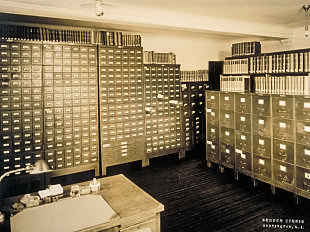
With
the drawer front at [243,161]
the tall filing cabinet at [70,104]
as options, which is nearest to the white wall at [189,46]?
the tall filing cabinet at [70,104]

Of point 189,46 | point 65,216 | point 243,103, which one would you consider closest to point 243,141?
point 243,103

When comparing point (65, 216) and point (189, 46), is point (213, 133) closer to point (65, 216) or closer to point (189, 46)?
point (189, 46)

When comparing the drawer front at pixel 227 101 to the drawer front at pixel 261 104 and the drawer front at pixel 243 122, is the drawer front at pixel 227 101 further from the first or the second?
the drawer front at pixel 261 104

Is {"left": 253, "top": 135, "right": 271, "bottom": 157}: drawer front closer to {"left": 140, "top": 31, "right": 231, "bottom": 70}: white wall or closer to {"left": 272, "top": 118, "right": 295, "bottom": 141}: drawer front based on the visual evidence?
{"left": 272, "top": 118, "right": 295, "bottom": 141}: drawer front

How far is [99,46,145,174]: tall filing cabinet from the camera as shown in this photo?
183 inches

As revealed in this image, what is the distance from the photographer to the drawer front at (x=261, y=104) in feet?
12.4

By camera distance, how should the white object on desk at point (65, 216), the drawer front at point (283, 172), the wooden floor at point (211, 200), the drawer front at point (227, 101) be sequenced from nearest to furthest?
the white object on desk at point (65, 216), the wooden floor at point (211, 200), the drawer front at point (283, 172), the drawer front at point (227, 101)

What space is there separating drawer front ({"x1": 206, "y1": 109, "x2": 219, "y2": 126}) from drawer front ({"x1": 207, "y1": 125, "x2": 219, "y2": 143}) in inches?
2.9

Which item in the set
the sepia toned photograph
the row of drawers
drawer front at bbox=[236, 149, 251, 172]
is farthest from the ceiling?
drawer front at bbox=[236, 149, 251, 172]

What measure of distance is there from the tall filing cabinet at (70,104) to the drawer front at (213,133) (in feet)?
6.21

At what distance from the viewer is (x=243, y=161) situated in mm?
4211

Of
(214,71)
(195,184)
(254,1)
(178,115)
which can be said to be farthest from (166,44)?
(195,184)

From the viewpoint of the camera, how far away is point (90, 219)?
1824mm

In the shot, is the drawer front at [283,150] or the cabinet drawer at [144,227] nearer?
the cabinet drawer at [144,227]
